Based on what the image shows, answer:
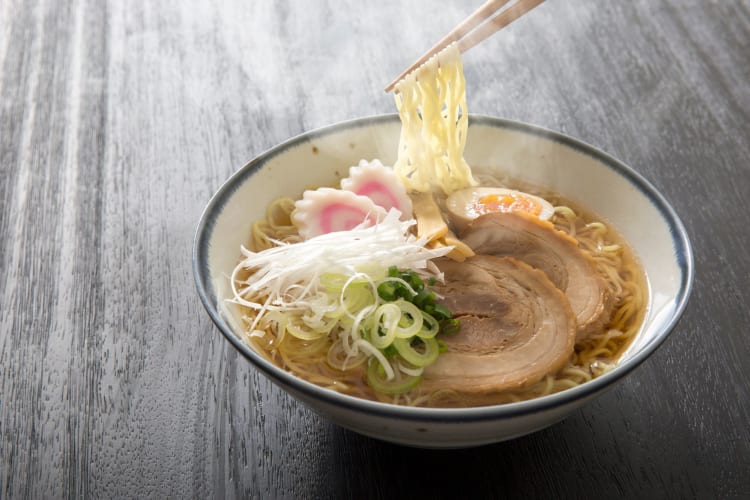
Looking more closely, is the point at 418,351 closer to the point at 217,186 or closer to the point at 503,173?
the point at 503,173

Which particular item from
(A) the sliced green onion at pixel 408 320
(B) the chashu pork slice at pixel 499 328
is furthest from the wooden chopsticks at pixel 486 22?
(A) the sliced green onion at pixel 408 320

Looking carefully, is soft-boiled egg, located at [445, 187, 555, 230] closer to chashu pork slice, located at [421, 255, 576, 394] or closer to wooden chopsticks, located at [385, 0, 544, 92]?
chashu pork slice, located at [421, 255, 576, 394]

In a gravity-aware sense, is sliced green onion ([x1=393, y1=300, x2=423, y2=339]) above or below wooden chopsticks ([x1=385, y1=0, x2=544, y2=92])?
below

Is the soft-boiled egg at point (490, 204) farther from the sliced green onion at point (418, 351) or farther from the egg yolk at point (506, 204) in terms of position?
the sliced green onion at point (418, 351)

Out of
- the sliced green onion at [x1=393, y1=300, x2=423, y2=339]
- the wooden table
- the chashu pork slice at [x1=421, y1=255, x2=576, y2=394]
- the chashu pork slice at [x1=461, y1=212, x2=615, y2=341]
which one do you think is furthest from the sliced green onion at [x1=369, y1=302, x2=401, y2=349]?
A: the chashu pork slice at [x1=461, y1=212, x2=615, y2=341]

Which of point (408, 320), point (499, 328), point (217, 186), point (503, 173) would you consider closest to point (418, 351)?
point (408, 320)

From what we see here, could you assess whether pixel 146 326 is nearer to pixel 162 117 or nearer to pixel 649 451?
pixel 162 117
